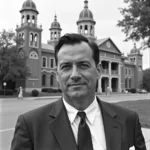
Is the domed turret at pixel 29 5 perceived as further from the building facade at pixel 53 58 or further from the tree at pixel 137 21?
the tree at pixel 137 21

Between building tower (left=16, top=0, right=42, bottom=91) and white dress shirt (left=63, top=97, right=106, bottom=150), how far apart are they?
128ft

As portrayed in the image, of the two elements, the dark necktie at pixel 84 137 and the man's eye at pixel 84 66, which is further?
the man's eye at pixel 84 66

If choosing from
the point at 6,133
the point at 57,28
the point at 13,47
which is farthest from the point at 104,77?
the point at 6,133

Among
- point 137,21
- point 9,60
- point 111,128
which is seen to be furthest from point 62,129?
point 9,60

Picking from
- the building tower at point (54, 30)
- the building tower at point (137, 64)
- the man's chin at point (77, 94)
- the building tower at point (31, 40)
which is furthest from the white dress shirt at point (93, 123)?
the building tower at point (137, 64)

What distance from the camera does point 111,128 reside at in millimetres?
1734

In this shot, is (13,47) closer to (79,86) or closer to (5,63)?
(5,63)

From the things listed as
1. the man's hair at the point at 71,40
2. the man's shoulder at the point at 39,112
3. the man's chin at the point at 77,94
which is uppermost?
the man's hair at the point at 71,40

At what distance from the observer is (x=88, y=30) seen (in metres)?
55.6

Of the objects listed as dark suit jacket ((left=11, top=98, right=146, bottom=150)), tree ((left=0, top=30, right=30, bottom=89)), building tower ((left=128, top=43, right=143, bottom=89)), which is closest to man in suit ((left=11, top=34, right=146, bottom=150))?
dark suit jacket ((left=11, top=98, right=146, bottom=150))

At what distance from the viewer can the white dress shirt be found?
1660 millimetres

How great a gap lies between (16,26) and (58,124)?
1756 inches

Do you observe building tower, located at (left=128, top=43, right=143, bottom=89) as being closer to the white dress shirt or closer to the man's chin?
the white dress shirt

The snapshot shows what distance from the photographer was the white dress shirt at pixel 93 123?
1660 mm
